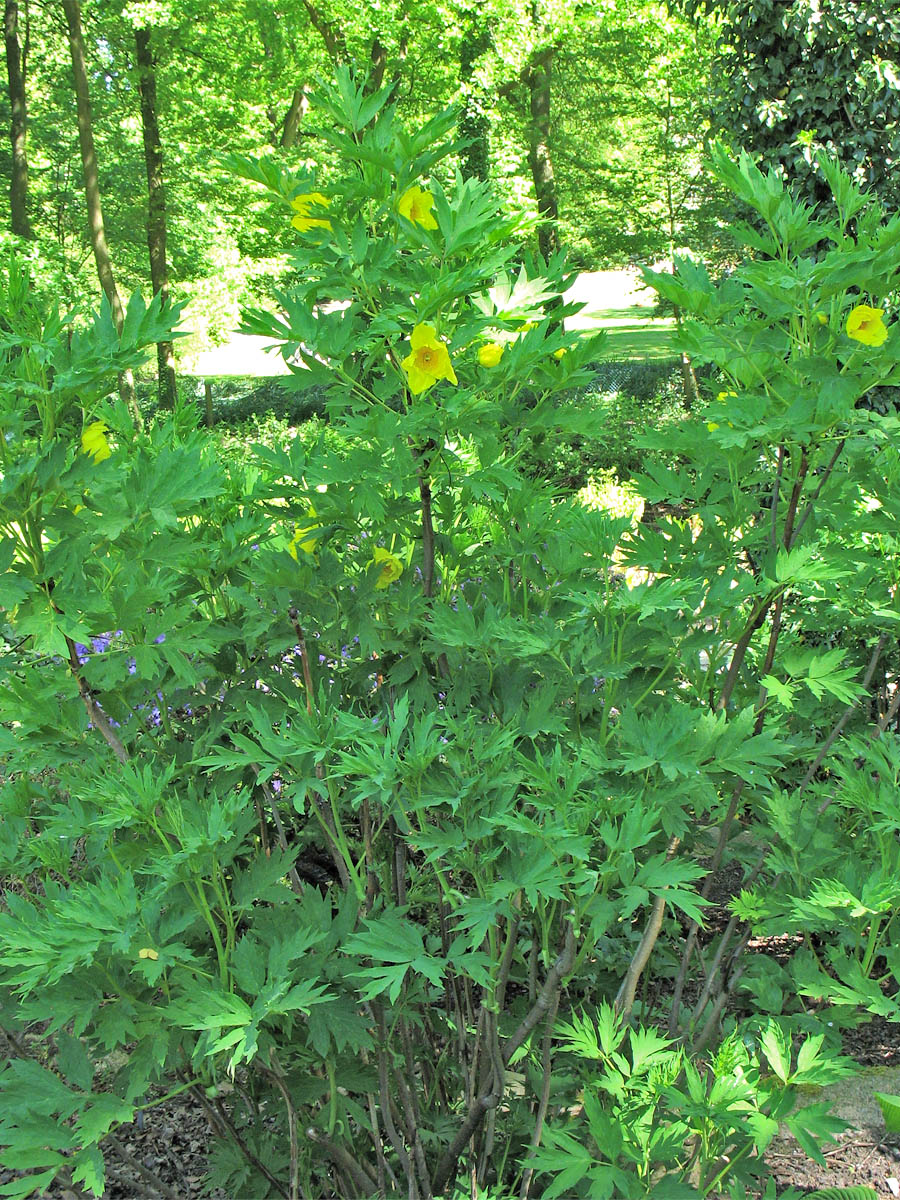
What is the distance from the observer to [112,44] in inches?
721

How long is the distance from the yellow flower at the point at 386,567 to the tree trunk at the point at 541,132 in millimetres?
16153

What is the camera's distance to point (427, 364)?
1.59 m

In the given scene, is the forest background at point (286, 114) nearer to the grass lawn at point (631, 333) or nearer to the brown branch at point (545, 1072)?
the grass lawn at point (631, 333)

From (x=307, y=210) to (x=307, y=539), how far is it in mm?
553

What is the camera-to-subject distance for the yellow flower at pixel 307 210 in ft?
5.50

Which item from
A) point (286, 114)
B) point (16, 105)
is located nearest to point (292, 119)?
point (286, 114)

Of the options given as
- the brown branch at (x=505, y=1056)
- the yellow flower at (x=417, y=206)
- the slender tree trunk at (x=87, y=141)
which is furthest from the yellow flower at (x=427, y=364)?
the slender tree trunk at (x=87, y=141)

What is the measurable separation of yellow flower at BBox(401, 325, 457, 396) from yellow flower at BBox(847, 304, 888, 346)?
63cm

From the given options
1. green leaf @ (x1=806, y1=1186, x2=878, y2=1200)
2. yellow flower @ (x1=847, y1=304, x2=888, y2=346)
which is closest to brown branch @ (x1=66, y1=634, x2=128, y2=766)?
yellow flower @ (x1=847, y1=304, x2=888, y2=346)

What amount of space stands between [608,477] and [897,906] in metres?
9.83

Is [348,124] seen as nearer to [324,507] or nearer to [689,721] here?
[324,507]

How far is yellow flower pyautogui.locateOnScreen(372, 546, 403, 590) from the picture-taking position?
71.5 inches

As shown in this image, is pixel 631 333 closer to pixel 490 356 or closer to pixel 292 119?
pixel 292 119

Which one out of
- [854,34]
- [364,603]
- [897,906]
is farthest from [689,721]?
[854,34]
